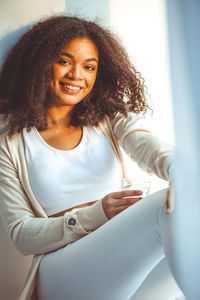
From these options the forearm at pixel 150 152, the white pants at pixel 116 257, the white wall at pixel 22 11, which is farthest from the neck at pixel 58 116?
the white pants at pixel 116 257

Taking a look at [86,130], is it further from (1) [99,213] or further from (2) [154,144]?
(1) [99,213]

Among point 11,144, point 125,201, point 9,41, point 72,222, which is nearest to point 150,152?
point 125,201

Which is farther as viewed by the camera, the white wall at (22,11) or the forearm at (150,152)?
the white wall at (22,11)

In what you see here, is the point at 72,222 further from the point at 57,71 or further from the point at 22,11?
the point at 22,11

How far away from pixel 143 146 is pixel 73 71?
331mm

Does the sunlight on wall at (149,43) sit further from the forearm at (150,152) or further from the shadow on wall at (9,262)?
the shadow on wall at (9,262)

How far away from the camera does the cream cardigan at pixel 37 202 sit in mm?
992

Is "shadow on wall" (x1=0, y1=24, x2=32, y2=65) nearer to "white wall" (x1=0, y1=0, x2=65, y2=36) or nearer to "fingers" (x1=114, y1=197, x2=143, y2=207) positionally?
"white wall" (x1=0, y1=0, x2=65, y2=36)

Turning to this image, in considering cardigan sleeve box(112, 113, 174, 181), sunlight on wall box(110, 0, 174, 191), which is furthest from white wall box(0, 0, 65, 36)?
cardigan sleeve box(112, 113, 174, 181)

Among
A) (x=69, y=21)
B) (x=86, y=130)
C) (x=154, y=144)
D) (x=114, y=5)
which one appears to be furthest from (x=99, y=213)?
(x=114, y=5)

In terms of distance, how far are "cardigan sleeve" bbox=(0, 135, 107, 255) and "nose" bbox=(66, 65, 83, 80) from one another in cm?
31

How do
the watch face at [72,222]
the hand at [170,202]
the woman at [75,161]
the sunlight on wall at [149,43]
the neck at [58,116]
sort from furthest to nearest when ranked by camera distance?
the sunlight on wall at [149,43]
the neck at [58,116]
the watch face at [72,222]
the woman at [75,161]
the hand at [170,202]

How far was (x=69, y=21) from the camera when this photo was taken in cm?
122

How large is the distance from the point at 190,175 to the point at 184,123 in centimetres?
11
